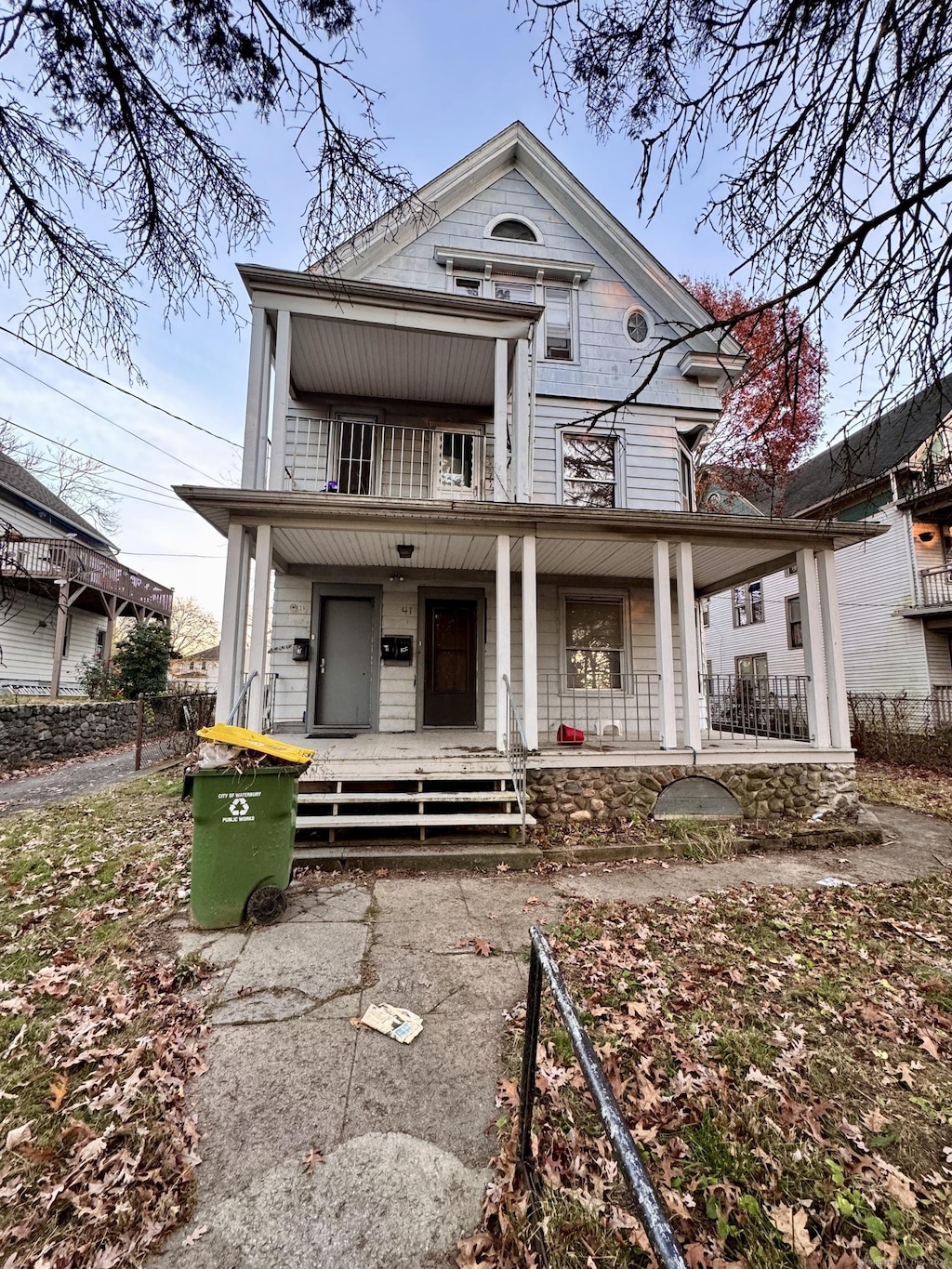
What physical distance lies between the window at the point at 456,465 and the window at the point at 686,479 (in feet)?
12.8

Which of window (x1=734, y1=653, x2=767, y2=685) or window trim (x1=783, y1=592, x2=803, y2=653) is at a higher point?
window trim (x1=783, y1=592, x2=803, y2=653)

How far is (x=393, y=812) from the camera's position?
576 centimetres

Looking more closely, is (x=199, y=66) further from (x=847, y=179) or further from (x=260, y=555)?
(x=260, y=555)

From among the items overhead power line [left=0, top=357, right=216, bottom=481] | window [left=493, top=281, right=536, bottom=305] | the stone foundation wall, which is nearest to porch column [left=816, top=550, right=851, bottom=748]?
the stone foundation wall

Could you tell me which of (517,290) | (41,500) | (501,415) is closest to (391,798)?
(501,415)

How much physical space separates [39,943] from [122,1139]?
83.0 inches

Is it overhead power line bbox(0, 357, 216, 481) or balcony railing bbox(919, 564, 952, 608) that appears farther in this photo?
balcony railing bbox(919, 564, 952, 608)

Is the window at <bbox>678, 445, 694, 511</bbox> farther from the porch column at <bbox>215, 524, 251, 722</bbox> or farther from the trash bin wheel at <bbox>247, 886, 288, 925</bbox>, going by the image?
the trash bin wheel at <bbox>247, 886, 288, 925</bbox>

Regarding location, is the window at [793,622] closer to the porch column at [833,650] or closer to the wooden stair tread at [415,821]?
the porch column at [833,650]

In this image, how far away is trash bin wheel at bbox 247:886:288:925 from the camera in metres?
3.70

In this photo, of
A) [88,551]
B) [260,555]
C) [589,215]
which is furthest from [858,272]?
[88,551]

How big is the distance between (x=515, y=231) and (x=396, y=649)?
794 centimetres

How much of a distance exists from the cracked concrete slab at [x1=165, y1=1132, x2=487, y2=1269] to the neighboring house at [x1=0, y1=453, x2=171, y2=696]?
44.7 ft

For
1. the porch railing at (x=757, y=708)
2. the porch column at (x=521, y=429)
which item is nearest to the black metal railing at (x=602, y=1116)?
the porch railing at (x=757, y=708)
